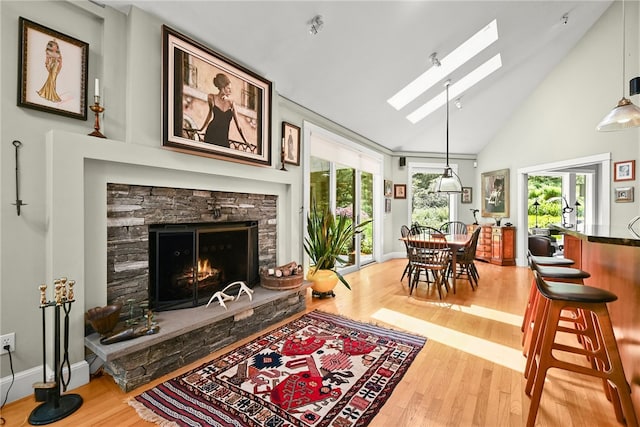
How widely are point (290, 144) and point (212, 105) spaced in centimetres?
128

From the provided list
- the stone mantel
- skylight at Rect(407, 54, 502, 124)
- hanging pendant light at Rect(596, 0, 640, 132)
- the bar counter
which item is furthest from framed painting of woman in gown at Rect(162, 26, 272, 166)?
skylight at Rect(407, 54, 502, 124)

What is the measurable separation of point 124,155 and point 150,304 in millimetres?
1155

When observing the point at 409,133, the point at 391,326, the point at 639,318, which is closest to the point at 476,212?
the point at 409,133

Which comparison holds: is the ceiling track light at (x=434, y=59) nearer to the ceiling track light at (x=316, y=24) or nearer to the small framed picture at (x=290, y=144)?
the ceiling track light at (x=316, y=24)

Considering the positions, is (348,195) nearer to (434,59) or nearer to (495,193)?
(434,59)

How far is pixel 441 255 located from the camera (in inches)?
155

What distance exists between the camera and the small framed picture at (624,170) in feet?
12.9

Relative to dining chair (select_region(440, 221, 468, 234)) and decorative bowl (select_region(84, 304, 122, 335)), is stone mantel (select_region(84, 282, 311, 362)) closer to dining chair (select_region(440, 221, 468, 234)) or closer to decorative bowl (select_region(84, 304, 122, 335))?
decorative bowl (select_region(84, 304, 122, 335))

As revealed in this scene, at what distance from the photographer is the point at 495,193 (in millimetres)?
6516

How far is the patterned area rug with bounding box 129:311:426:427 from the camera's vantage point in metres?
1.60

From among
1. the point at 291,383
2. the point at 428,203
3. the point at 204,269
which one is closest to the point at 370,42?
the point at 204,269

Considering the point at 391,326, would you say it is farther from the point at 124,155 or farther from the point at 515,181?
the point at 515,181

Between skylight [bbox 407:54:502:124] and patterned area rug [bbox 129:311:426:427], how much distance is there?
4.19 metres

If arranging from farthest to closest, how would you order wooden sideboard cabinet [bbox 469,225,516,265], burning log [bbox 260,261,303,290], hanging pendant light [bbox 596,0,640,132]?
wooden sideboard cabinet [bbox 469,225,516,265]
burning log [bbox 260,261,303,290]
hanging pendant light [bbox 596,0,640,132]
